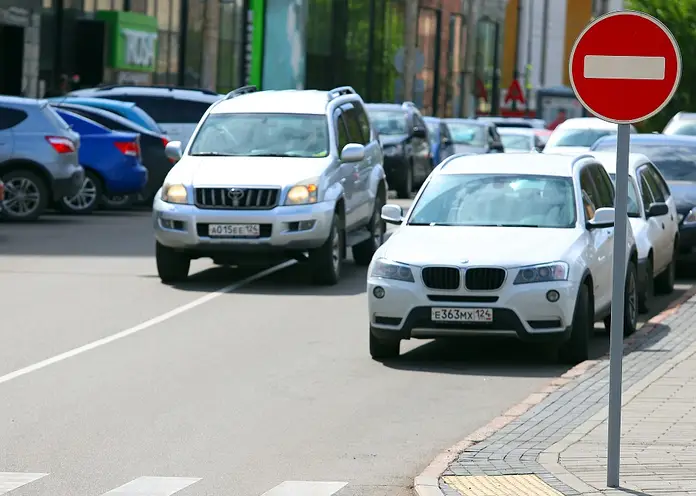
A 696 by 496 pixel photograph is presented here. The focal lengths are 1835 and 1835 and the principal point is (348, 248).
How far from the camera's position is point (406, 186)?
34969 millimetres

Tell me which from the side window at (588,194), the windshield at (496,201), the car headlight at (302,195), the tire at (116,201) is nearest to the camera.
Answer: the windshield at (496,201)

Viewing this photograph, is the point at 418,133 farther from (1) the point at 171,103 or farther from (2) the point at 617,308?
(2) the point at 617,308

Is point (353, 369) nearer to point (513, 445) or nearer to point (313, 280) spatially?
point (513, 445)

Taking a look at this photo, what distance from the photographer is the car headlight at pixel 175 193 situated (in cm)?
1786

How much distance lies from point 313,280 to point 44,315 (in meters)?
3.68

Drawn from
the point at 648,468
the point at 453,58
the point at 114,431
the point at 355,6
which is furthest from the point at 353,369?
the point at 453,58

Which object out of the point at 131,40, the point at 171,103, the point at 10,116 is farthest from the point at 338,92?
the point at 131,40

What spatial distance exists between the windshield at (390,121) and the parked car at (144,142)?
718 cm

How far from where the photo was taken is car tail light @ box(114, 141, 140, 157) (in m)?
27.2

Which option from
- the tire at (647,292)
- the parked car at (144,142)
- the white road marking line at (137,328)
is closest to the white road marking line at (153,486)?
the white road marking line at (137,328)

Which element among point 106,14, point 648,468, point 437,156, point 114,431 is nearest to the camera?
point 648,468

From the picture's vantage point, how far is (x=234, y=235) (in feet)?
58.1

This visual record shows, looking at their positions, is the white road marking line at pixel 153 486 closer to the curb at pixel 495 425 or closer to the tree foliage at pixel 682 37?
the curb at pixel 495 425

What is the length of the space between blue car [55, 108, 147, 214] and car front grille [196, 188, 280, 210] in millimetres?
9571
